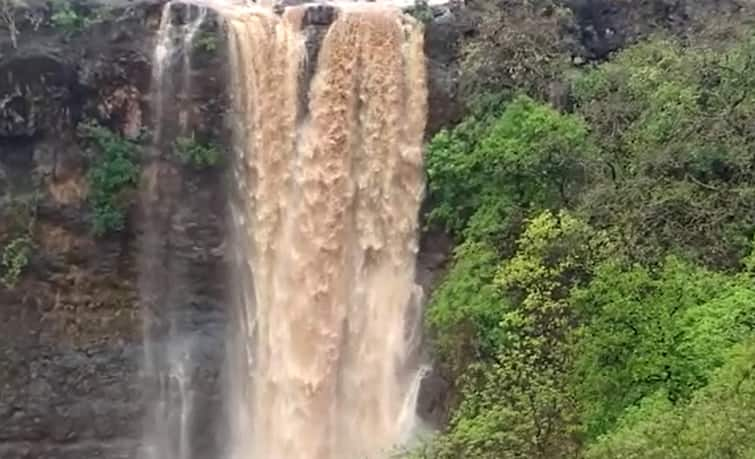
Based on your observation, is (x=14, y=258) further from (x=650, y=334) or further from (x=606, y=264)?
(x=650, y=334)

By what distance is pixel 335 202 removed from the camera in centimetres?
2061

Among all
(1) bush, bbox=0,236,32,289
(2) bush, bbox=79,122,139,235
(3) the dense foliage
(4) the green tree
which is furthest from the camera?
(1) bush, bbox=0,236,32,289

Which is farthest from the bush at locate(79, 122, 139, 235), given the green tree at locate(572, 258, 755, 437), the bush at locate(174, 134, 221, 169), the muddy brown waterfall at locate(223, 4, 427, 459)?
the green tree at locate(572, 258, 755, 437)

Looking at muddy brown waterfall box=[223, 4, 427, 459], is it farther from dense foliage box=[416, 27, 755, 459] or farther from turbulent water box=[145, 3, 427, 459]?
dense foliage box=[416, 27, 755, 459]

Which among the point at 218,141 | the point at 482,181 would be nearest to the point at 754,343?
the point at 482,181

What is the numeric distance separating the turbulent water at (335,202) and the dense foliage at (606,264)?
118 cm

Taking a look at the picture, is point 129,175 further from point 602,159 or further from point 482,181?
point 602,159

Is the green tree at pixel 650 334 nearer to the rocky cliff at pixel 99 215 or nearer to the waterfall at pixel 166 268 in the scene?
the rocky cliff at pixel 99 215

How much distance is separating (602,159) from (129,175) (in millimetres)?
8405

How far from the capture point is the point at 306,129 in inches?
812

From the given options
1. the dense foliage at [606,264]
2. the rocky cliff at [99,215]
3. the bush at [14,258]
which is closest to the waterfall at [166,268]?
the rocky cliff at [99,215]

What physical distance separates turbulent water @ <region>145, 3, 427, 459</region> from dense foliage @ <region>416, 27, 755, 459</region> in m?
1.18

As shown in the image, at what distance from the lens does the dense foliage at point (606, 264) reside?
1245 cm

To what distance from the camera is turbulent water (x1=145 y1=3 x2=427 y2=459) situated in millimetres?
20328
